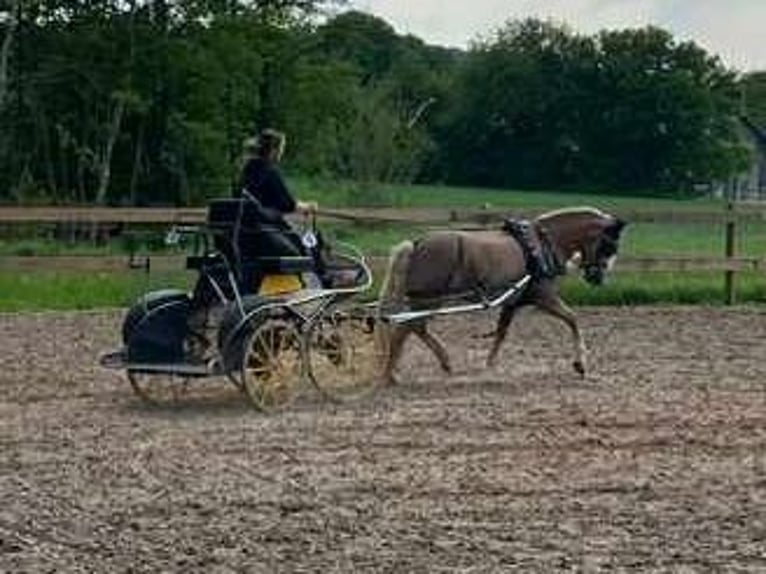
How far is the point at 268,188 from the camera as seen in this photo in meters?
11.3

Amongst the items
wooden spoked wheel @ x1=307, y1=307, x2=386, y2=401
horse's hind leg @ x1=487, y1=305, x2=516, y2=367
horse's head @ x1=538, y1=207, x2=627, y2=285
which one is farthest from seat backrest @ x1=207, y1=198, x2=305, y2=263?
horse's head @ x1=538, y1=207, x2=627, y2=285

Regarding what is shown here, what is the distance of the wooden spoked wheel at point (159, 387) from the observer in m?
11.5

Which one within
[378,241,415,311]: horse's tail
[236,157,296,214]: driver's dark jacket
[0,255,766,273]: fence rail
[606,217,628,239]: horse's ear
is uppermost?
[236,157,296,214]: driver's dark jacket

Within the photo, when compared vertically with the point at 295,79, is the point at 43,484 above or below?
below

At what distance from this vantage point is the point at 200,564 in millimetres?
6555

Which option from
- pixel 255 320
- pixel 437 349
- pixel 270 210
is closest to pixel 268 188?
pixel 270 210

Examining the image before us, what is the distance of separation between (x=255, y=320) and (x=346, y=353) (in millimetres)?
824

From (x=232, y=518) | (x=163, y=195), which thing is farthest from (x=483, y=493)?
(x=163, y=195)

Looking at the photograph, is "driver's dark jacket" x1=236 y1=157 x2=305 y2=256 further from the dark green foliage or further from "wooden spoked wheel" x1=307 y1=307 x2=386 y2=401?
the dark green foliage

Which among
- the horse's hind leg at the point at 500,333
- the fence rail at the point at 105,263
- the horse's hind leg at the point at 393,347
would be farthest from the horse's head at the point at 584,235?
the fence rail at the point at 105,263

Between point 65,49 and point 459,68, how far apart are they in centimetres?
4044

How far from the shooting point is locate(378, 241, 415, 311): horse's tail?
1241 centimetres

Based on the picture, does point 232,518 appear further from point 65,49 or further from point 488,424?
point 65,49

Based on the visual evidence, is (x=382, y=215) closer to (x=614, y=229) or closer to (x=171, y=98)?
(x=614, y=229)
